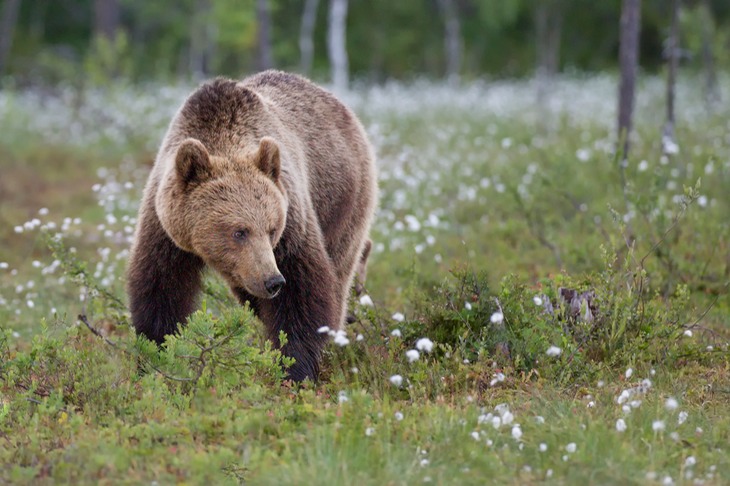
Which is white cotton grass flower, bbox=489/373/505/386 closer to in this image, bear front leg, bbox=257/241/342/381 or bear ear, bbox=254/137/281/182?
bear front leg, bbox=257/241/342/381

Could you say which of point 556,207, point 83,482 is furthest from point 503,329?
point 556,207

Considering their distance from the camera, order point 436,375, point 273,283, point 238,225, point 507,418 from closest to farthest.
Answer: point 507,418
point 273,283
point 238,225
point 436,375

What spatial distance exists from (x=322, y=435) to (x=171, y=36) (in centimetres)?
3997

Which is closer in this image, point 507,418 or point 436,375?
point 507,418

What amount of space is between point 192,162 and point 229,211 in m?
0.33

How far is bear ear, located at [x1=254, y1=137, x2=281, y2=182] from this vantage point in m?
4.86

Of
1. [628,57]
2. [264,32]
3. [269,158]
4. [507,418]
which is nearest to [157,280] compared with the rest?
[269,158]

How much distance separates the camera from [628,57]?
1018 cm

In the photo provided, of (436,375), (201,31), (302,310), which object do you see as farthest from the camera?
(201,31)

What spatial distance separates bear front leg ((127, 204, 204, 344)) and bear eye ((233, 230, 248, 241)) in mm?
501

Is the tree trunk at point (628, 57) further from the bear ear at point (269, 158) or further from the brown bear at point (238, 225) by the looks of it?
the bear ear at point (269, 158)

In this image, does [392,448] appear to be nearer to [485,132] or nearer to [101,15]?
[485,132]

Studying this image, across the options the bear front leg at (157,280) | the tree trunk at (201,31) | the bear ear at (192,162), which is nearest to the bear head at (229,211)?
the bear ear at (192,162)

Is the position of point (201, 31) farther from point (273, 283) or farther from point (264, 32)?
point (273, 283)
